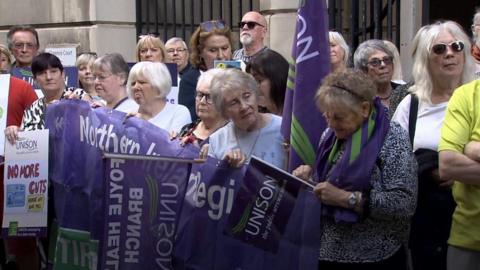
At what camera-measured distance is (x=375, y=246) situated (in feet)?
14.0

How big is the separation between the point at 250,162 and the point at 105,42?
28.8 ft

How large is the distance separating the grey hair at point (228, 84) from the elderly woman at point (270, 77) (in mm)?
347

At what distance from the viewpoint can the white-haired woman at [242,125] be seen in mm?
4863

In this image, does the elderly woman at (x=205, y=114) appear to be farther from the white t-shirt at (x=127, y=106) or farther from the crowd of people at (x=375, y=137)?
the white t-shirt at (x=127, y=106)

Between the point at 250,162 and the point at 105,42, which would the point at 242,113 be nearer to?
the point at 250,162

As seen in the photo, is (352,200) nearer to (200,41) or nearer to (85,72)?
(200,41)

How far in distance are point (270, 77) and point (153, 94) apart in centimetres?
115

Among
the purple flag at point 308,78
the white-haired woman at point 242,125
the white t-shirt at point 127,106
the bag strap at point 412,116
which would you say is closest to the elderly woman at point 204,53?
the white t-shirt at point 127,106

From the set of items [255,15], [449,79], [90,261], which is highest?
[255,15]

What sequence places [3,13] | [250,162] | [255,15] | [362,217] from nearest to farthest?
1. [362,217]
2. [250,162]
3. [255,15]
4. [3,13]

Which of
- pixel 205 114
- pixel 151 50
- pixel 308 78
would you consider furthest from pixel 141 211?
pixel 151 50

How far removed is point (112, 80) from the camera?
674 centimetres

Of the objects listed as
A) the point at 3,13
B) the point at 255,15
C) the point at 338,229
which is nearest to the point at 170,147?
the point at 338,229

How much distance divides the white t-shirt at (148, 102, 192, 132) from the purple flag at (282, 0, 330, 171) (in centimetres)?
135
